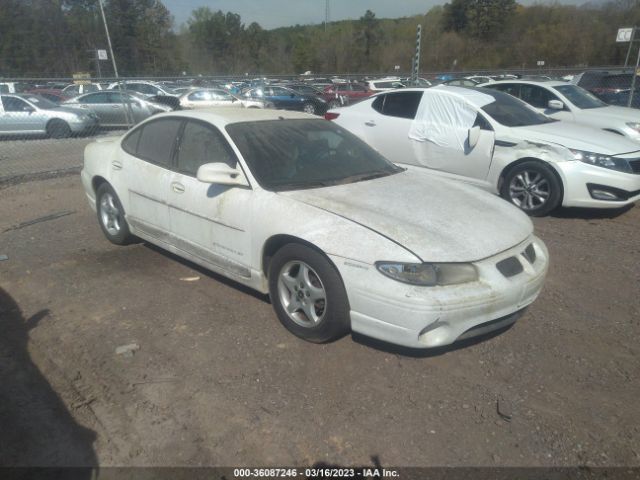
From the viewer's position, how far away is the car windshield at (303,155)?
3.53m

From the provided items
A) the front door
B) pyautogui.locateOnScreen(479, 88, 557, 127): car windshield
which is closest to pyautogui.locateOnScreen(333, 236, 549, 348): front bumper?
the front door

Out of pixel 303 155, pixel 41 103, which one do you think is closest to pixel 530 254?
pixel 303 155

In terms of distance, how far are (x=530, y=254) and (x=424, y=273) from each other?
957 millimetres

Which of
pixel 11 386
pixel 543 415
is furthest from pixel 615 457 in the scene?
pixel 11 386

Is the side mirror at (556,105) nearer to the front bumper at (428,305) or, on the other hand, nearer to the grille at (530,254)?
the grille at (530,254)

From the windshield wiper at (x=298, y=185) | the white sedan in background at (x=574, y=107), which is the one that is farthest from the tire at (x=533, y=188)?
the windshield wiper at (x=298, y=185)

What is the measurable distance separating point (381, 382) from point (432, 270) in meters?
0.72

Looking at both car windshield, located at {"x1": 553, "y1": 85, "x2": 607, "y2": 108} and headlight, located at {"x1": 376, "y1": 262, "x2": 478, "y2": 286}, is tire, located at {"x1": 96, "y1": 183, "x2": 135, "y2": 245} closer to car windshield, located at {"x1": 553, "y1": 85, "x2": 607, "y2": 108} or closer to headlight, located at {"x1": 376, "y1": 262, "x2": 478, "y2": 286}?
headlight, located at {"x1": 376, "y1": 262, "x2": 478, "y2": 286}

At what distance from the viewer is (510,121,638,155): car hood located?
5.67m

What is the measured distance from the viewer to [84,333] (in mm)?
3396

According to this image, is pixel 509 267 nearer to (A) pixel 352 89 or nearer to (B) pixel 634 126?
(B) pixel 634 126

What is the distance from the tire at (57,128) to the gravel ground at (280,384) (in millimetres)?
11544

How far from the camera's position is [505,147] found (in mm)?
6035

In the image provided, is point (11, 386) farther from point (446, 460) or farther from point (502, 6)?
point (502, 6)
